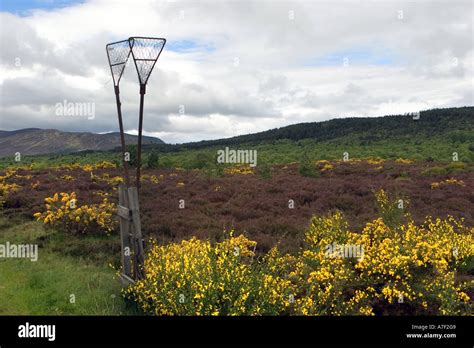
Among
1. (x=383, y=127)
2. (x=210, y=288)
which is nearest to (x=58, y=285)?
(x=210, y=288)

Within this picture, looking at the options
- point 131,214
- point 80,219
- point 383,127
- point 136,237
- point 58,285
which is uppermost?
point 383,127

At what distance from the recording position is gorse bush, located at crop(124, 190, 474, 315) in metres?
6.49

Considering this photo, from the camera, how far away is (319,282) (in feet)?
24.7

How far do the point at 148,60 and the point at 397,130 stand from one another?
290ft

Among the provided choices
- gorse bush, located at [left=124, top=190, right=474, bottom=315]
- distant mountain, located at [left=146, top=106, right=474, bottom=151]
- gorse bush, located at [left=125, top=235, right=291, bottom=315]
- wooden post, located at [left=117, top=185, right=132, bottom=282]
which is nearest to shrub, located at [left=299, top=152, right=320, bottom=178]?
gorse bush, located at [left=124, top=190, right=474, bottom=315]

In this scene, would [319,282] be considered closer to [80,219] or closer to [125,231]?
[125,231]

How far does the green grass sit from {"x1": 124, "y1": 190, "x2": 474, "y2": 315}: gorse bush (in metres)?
0.64

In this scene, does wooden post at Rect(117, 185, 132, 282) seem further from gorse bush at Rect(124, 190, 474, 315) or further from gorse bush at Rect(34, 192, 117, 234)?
gorse bush at Rect(34, 192, 117, 234)

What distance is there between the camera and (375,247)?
8016 mm

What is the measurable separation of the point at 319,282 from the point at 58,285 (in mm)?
4821

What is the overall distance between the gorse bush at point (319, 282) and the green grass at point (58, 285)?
2.11 feet

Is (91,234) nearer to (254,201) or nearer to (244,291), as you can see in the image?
(254,201)

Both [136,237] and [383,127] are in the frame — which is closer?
A: [136,237]
